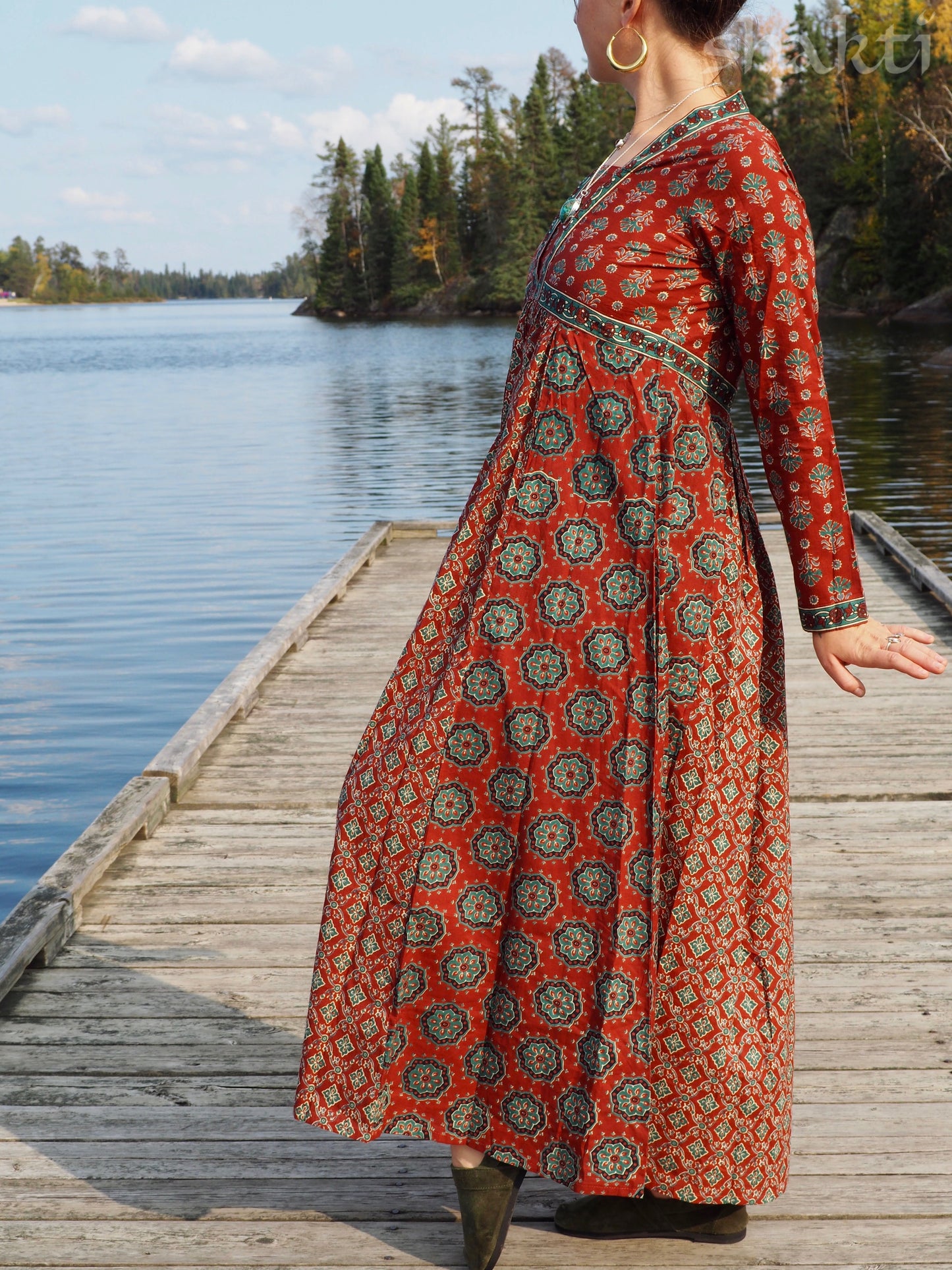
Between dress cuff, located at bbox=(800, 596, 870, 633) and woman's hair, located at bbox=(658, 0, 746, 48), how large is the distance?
0.71 metres

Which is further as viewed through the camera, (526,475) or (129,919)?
(129,919)


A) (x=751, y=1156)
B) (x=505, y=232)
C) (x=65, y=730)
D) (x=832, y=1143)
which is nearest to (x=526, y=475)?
(x=751, y=1156)

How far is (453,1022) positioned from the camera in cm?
166

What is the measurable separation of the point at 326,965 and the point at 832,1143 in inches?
35.0

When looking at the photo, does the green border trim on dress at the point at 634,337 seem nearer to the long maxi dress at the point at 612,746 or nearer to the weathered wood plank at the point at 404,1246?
the long maxi dress at the point at 612,746

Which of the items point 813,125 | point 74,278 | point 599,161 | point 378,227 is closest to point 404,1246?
point 813,125

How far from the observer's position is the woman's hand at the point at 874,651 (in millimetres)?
1567

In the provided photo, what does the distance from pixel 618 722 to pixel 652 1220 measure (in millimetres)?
732

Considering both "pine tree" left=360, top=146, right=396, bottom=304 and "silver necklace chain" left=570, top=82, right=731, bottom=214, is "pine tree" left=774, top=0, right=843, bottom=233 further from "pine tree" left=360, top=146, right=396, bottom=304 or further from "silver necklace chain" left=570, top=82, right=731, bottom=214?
"silver necklace chain" left=570, top=82, right=731, bottom=214

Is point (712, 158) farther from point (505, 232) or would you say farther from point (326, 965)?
point (505, 232)

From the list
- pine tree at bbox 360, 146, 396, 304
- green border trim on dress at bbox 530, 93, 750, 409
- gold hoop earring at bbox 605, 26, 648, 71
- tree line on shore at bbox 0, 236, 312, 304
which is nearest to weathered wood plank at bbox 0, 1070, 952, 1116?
green border trim on dress at bbox 530, 93, 750, 409

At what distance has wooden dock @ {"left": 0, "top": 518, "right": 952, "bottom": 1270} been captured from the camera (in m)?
1.86

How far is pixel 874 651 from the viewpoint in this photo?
5.26 feet

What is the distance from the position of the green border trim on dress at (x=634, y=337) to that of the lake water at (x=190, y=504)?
4296 mm
